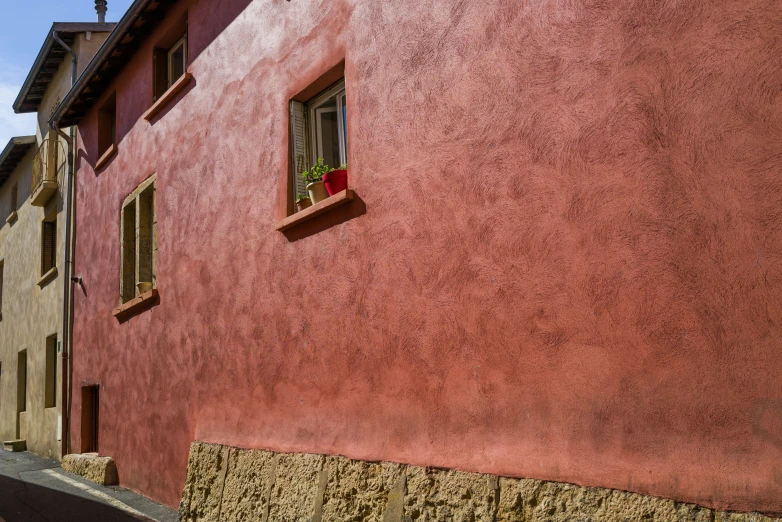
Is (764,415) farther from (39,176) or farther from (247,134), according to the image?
(39,176)

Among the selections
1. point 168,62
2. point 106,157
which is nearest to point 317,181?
point 168,62

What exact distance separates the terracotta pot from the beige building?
8.60 meters

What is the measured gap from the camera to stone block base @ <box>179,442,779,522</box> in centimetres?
379

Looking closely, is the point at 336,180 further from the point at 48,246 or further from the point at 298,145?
the point at 48,246

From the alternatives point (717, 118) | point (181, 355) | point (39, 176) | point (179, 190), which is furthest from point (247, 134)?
point (39, 176)

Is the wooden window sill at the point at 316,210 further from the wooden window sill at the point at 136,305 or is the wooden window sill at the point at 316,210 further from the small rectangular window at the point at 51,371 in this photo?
the small rectangular window at the point at 51,371

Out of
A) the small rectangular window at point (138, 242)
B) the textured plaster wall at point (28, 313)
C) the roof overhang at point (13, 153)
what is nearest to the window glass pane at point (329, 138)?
the small rectangular window at point (138, 242)

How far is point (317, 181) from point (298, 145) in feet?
2.35

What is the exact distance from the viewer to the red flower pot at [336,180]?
6344 millimetres

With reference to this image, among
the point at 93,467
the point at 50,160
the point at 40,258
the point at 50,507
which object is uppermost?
the point at 50,160

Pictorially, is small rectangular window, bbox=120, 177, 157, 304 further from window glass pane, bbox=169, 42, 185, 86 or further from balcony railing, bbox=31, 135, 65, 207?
balcony railing, bbox=31, 135, 65, 207

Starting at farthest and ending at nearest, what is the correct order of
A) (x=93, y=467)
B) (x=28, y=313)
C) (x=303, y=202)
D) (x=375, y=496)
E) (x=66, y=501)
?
1. (x=28, y=313)
2. (x=93, y=467)
3. (x=66, y=501)
4. (x=303, y=202)
5. (x=375, y=496)

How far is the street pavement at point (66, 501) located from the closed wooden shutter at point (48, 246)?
17.5ft

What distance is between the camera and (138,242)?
1062 cm
